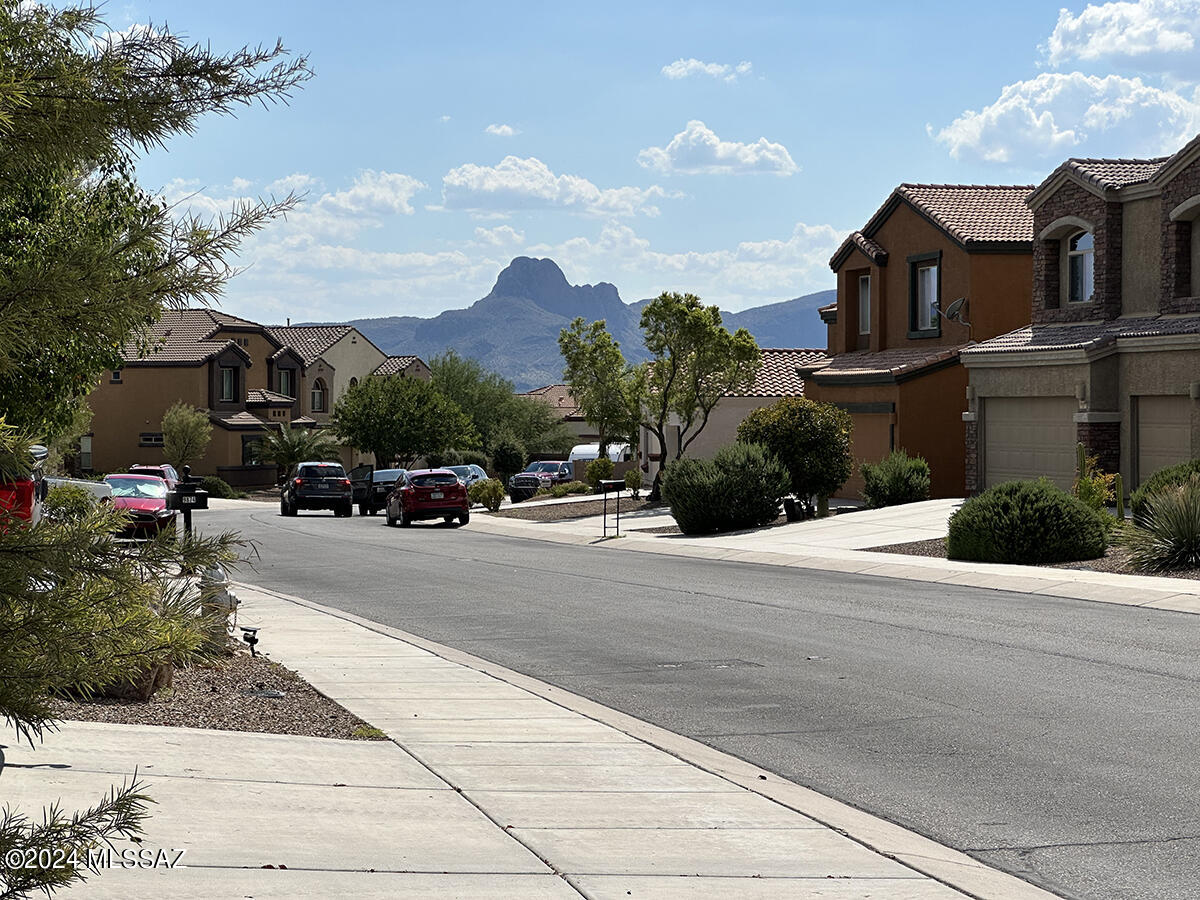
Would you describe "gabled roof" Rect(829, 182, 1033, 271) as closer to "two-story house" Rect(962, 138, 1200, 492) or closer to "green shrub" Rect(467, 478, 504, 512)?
"two-story house" Rect(962, 138, 1200, 492)

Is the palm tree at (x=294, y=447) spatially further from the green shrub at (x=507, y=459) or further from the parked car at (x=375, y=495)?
the parked car at (x=375, y=495)

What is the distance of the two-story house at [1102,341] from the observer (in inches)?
1237

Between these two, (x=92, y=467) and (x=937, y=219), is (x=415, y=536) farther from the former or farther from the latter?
(x=92, y=467)

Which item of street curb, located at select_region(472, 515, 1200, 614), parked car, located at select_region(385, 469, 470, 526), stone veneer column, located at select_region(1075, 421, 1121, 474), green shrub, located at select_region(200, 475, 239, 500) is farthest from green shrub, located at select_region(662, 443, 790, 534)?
green shrub, located at select_region(200, 475, 239, 500)

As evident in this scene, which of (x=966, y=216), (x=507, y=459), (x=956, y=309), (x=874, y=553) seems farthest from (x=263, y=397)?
(x=874, y=553)

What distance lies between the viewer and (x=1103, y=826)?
7.66 metres

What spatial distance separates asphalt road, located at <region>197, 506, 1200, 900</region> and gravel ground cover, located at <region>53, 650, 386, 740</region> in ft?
8.17

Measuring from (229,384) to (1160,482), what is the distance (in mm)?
63197

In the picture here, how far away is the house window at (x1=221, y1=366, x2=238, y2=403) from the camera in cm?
7944

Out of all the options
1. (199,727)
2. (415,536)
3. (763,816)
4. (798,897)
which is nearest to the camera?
(798,897)

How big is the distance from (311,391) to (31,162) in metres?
88.7

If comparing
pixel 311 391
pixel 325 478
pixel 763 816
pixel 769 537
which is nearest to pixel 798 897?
pixel 763 816

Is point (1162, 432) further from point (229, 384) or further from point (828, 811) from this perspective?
point (229, 384)

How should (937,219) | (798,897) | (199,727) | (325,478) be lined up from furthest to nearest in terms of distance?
(325,478), (937,219), (199,727), (798,897)
